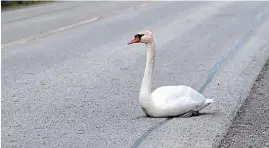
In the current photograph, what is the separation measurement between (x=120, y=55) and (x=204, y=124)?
6081 mm

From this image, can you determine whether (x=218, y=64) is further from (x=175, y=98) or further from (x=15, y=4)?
(x=15, y=4)

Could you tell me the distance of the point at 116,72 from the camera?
37.4ft

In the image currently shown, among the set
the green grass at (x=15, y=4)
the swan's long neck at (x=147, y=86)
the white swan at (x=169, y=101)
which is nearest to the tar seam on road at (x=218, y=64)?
the white swan at (x=169, y=101)

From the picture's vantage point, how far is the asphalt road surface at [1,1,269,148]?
23.7ft

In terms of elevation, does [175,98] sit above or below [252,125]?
above

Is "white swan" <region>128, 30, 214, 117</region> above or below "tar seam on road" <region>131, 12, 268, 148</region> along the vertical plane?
above

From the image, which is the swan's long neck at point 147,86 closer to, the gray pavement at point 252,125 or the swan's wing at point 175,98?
the swan's wing at point 175,98

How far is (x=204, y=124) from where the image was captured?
7.54m

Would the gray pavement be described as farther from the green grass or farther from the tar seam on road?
the green grass

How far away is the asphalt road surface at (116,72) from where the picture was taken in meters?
7.21

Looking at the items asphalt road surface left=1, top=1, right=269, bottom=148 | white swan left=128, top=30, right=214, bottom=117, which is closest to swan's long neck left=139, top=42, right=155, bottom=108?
white swan left=128, top=30, right=214, bottom=117

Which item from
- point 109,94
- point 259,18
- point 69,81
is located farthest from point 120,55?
point 259,18

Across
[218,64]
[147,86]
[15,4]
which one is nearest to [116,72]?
[218,64]

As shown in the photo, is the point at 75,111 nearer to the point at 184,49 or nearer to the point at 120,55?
→ the point at 120,55
